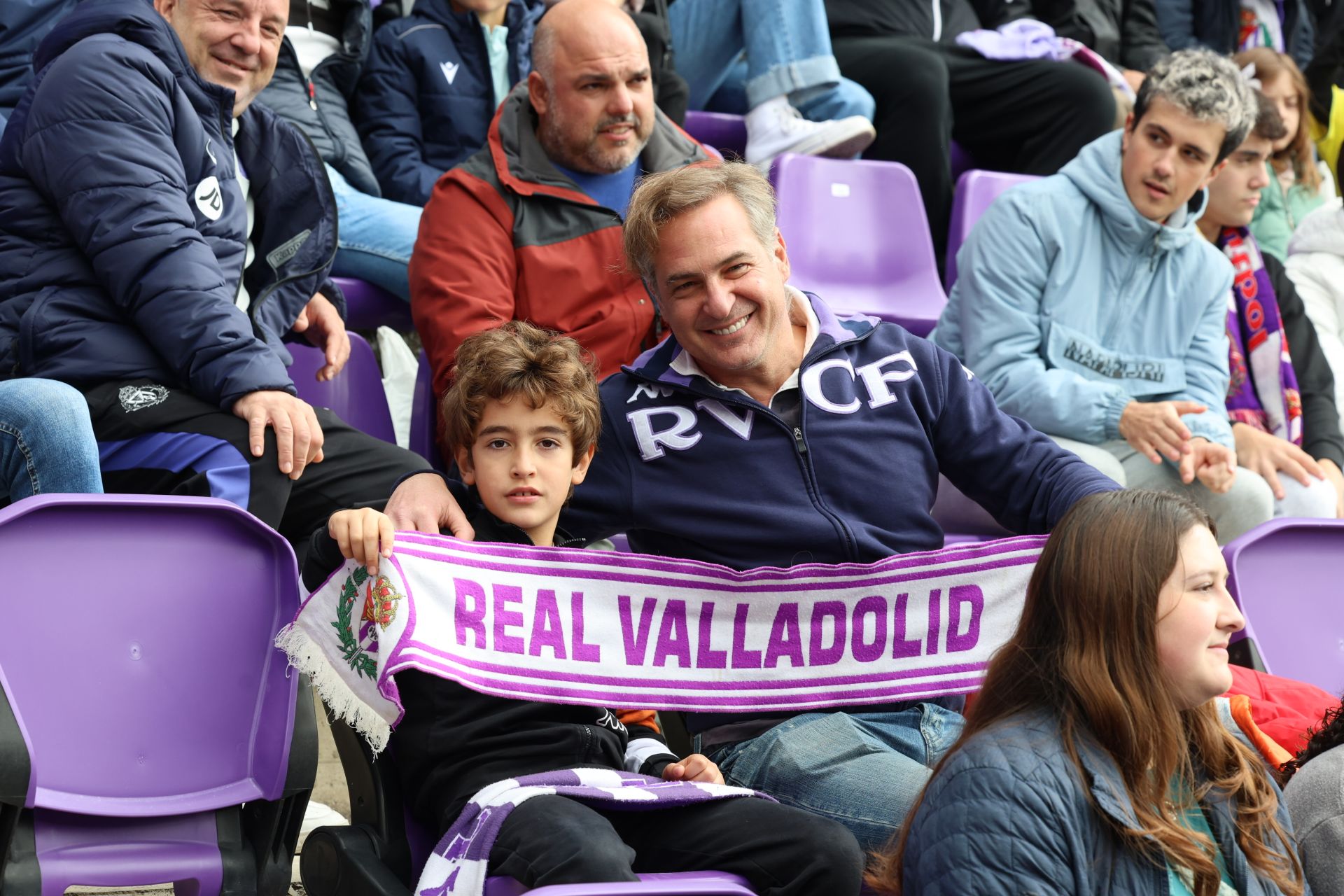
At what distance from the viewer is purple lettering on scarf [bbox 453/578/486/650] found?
272cm

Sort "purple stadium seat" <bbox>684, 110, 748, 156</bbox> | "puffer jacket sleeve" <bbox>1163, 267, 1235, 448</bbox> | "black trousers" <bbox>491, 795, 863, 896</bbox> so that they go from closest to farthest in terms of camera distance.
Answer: "black trousers" <bbox>491, 795, 863, 896</bbox>
"puffer jacket sleeve" <bbox>1163, 267, 1235, 448</bbox>
"purple stadium seat" <bbox>684, 110, 748, 156</bbox>

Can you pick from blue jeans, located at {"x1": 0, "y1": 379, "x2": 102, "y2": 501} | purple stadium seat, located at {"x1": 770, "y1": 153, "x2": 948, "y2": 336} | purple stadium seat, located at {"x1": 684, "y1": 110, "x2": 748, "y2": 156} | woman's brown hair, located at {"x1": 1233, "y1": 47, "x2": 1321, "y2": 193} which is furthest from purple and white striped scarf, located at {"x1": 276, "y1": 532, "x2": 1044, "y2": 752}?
woman's brown hair, located at {"x1": 1233, "y1": 47, "x2": 1321, "y2": 193}

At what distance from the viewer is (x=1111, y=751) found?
7.04 ft

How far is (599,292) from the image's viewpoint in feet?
13.3

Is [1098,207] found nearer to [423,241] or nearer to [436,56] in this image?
[423,241]

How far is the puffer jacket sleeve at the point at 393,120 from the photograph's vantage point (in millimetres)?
5289

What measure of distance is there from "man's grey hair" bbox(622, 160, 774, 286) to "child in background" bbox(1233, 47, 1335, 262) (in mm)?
3468

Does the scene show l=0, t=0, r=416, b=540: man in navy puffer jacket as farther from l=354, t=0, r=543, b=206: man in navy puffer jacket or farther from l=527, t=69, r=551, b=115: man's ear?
l=354, t=0, r=543, b=206: man in navy puffer jacket

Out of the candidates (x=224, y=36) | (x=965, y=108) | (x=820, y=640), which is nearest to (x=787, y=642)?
(x=820, y=640)

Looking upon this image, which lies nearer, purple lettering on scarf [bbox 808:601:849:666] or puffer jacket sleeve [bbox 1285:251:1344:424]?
purple lettering on scarf [bbox 808:601:849:666]

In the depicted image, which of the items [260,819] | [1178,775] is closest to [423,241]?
[260,819]

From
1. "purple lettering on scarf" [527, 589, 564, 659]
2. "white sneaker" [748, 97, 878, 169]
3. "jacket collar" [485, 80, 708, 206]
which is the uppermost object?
"jacket collar" [485, 80, 708, 206]

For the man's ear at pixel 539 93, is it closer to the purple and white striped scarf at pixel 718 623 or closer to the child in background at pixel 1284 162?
the purple and white striped scarf at pixel 718 623

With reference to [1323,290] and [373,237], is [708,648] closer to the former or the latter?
[373,237]
